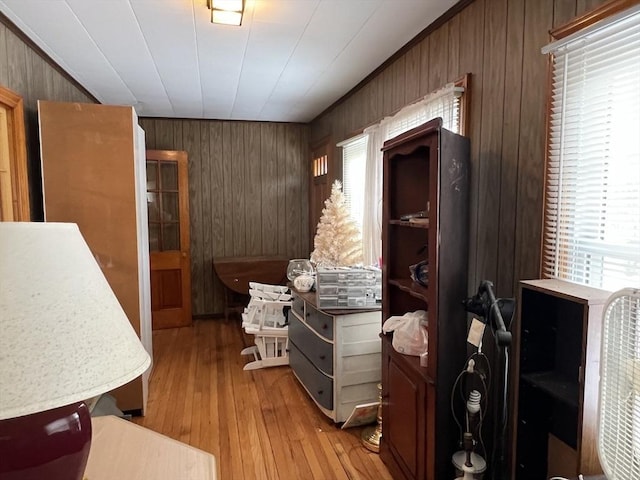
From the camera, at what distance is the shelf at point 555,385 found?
50.7 inches

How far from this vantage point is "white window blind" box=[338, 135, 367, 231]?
3.55 metres

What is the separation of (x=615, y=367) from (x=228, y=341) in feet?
12.6

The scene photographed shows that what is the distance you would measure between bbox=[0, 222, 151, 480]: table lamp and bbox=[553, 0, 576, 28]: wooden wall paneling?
67.6 inches

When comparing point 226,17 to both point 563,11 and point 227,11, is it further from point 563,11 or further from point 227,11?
point 563,11

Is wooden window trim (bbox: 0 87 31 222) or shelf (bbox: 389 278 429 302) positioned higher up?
wooden window trim (bbox: 0 87 31 222)

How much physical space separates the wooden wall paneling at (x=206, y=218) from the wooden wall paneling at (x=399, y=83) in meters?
2.81

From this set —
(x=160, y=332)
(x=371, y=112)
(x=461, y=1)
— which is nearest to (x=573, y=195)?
(x=461, y=1)

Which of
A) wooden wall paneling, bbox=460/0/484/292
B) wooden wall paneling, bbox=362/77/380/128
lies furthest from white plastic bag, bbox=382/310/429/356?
wooden wall paneling, bbox=362/77/380/128

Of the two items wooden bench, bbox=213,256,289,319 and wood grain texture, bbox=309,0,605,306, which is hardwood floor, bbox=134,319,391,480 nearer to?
wooden bench, bbox=213,256,289,319

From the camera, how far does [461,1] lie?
→ 2047 mm

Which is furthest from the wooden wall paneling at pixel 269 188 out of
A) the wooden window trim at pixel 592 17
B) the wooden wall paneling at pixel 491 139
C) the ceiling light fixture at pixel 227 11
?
the wooden window trim at pixel 592 17

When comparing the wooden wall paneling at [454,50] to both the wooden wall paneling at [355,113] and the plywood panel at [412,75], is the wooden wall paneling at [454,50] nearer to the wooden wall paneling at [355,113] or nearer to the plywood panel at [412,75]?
the plywood panel at [412,75]

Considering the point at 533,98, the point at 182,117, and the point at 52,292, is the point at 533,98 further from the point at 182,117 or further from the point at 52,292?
the point at 182,117

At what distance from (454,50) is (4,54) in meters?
2.41
